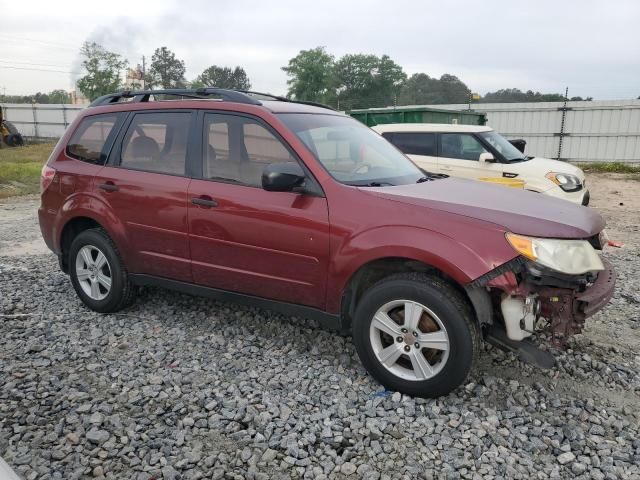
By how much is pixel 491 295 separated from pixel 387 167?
1335 mm

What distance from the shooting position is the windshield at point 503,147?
8.70 metres

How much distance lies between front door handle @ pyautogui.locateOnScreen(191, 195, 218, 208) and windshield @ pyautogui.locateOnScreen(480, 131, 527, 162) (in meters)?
6.14

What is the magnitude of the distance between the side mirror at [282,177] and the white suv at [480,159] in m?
5.83

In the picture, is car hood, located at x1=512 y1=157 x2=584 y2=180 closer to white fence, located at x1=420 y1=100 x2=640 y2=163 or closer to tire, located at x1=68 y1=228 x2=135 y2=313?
tire, located at x1=68 y1=228 x2=135 y2=313

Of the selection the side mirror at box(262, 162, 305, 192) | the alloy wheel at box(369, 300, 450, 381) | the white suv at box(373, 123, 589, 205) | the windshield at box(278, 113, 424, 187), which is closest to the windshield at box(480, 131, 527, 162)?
the white suv at box(373, 123, 589, 205)

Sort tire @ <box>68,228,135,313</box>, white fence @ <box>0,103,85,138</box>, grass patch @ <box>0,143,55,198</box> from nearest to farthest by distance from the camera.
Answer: tire @ <box>68,228,135,313</box> → grass patch @ <box>0,143,55,198</box> → white fence @ <box>0,103,85,138</box>

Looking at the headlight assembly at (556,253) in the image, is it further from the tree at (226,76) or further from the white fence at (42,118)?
the tree at (226,76)

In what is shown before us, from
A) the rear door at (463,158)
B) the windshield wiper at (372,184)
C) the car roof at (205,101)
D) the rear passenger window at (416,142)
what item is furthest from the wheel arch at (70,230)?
the rear door at (463,158)

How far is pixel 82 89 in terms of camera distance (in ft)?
139

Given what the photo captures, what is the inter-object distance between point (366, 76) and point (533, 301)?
65725 millimetres

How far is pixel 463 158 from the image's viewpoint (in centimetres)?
878

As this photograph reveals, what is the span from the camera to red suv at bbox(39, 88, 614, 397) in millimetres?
3053

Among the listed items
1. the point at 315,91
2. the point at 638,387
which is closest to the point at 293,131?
the point at 638,387

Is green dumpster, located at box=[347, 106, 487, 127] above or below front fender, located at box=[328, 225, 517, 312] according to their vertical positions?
above
